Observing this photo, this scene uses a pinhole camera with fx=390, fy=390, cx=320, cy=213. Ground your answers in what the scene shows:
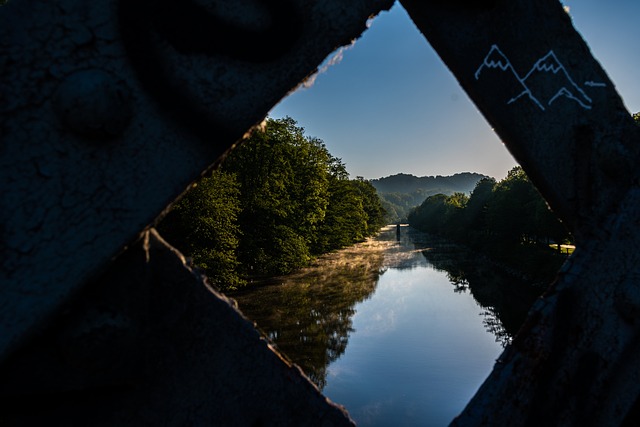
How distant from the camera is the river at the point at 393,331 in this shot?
48.6ft

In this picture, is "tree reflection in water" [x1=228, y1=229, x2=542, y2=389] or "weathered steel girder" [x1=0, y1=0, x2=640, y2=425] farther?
"tree reflection in water" [x1=228, y1=229, x2=542, y2=389]

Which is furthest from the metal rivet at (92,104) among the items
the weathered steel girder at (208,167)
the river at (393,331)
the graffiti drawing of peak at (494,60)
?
the river at (393,331)

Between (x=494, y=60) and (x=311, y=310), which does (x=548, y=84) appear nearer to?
(x=494, y=60)

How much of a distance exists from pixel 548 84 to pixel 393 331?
22.5m

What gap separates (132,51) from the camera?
0.86 m

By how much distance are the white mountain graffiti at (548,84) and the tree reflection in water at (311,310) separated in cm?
1239

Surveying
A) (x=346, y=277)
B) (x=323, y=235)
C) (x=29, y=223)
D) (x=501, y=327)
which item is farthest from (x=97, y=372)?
(x=323, y=235)

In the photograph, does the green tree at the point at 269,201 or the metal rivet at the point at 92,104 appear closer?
the metal rivet at the point at 92,104

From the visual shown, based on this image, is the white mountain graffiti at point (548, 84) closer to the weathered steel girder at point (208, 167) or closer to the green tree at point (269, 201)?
the weathered steel girder at point (208, 167)

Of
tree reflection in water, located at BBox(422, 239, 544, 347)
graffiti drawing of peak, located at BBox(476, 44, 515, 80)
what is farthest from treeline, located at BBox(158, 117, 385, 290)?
tree reflection in water, located at BBox(422, 239, 544, 347)

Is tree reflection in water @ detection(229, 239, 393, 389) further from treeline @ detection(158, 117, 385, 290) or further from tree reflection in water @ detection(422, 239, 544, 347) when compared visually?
tree reflection in water @ detection(422, 239, 544, 347)

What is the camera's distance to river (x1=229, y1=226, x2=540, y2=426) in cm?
1481

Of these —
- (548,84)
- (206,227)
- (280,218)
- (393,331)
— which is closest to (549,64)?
(548,84)

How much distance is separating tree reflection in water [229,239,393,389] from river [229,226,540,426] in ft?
0.21
